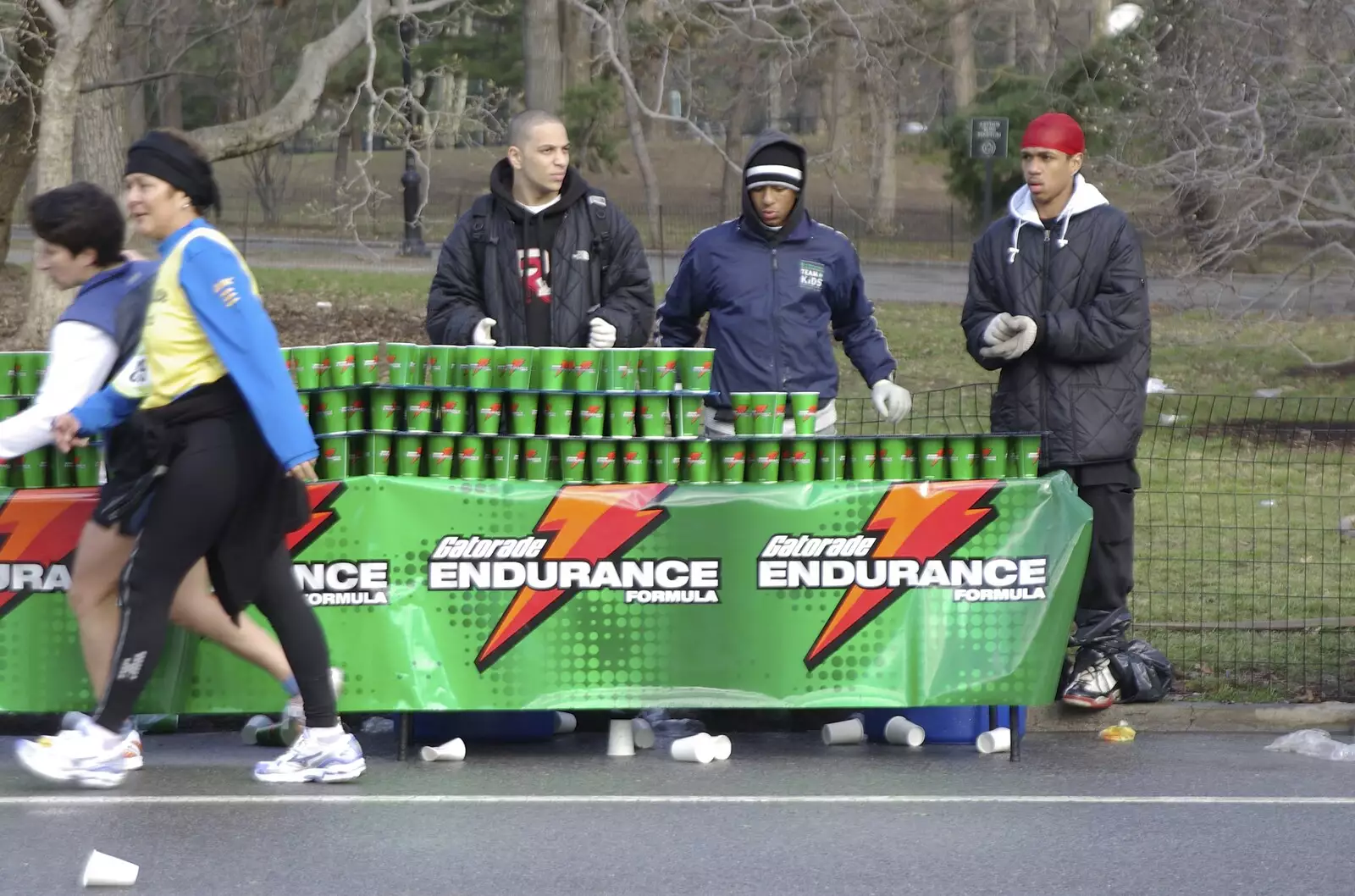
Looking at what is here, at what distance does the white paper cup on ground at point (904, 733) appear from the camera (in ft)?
22.5

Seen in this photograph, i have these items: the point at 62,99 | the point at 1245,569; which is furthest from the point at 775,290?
the point at 62,99

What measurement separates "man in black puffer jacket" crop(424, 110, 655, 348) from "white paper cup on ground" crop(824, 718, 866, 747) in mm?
1673

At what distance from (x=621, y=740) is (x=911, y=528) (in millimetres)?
1278

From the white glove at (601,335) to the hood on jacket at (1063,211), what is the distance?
152 centimetres

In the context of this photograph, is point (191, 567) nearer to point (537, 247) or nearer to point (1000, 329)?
point (537, 247)

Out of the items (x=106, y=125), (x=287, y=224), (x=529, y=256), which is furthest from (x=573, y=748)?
(x=287, y=224)

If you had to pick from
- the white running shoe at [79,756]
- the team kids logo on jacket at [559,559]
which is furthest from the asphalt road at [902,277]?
the white running shoe at [79,756]

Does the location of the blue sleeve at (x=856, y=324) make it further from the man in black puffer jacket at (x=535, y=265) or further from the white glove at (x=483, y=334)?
the white glove at (x=483, y=334)

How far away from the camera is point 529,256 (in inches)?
291

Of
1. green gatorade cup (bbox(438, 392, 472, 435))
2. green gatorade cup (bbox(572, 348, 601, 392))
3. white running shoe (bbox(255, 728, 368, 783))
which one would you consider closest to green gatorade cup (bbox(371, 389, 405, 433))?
green gatorade cup (bbox(438, 392, 472, 435))

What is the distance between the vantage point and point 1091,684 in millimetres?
7156

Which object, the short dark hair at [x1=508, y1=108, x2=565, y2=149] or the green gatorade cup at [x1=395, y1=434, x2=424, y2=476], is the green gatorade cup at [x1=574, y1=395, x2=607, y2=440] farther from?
the short dark hair at [x1=508, y1=108, x2=565, y2=149]

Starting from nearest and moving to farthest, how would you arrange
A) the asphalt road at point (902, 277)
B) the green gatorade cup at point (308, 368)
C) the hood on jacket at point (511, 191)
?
the green gatorade cup at point (308, 368), the hood on jacket at point (511, 191), the asphalt road at point (902, 277)

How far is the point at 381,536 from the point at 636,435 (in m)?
0.92
